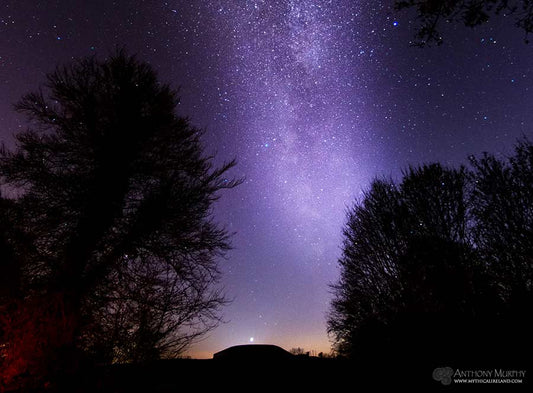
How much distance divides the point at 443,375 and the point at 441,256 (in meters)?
8.10

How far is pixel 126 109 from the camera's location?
868cm

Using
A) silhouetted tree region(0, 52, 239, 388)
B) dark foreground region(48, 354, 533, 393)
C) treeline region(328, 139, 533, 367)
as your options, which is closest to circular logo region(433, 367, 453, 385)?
dark foreground region(48, 354, 533, 393)

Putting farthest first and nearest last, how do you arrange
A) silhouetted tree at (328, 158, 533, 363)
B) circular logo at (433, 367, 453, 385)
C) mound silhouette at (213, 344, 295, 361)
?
silhouetted tree at (328, 158, 533, 363) < mound silhouette at (213, 344, 295, 361) < circular logo at (433, 367, 453, 385)

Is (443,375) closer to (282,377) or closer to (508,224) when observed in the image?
(282,377)

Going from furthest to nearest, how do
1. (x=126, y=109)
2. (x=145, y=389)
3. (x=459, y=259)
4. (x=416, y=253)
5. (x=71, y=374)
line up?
1. (x=416, y=253)
2. (x=459, y=259)
3. (x=126, y=109)
4. (x=145, y=389)
5. (x=71, y=374)

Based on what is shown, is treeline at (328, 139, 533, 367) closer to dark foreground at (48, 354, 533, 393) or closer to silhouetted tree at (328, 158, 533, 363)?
silhouetted tree at (328, 158, 533, 363)

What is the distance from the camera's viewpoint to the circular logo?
5.83 m

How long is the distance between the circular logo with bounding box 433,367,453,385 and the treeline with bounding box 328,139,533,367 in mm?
2458

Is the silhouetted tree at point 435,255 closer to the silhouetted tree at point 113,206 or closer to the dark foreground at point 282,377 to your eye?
the dark foreground at point 282,377

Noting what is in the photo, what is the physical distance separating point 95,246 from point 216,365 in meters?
5.19

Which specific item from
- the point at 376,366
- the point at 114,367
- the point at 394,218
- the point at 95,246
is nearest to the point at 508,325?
the point at 376,366

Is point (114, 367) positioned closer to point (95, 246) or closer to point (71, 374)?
point (71, 374)

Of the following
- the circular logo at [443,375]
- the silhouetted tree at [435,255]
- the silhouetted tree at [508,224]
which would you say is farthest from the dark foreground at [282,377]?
the silhouetted tree at [508,224]

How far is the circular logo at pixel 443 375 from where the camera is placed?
5.83m
